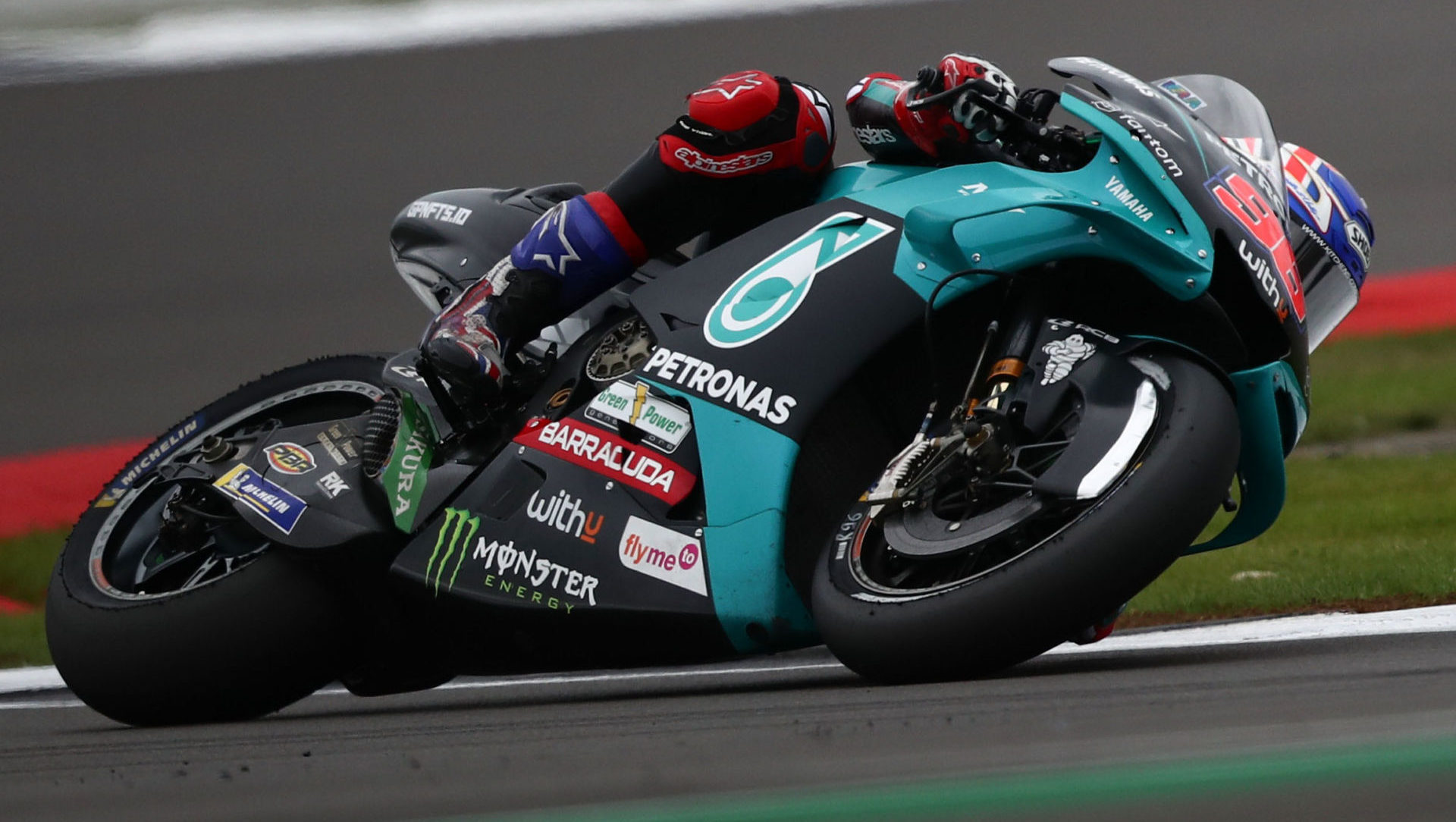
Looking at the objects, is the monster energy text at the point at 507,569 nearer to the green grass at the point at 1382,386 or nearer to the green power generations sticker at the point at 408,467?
the green power generations sticker at the point at 408,467

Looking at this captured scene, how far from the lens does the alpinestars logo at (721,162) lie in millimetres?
4008

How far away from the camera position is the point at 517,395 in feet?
14.2

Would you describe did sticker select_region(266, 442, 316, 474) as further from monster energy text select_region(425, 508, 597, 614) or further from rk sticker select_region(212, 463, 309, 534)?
monster energy text select_region(425, 508, 597, 614)

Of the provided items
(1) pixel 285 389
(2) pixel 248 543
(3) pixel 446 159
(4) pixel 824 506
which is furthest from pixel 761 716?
(3) pixel 446 159

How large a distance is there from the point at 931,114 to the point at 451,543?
1233mm

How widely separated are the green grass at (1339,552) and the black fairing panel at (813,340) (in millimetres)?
1689

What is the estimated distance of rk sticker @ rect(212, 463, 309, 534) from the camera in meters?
4.24

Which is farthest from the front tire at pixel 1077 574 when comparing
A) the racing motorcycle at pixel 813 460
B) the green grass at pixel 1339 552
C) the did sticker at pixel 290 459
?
the green grass at pixel 1339 552

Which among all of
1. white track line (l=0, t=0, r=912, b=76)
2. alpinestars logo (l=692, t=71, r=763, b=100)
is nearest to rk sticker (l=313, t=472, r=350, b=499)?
alpinestars logo (l=692, t=71, r=763, b=100)

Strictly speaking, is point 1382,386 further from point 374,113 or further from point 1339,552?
point 374,113

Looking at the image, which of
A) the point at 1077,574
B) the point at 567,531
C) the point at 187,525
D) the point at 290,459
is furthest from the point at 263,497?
the point at 1077,574

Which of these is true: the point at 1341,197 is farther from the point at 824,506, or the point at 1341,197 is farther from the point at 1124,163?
the point at 824,506

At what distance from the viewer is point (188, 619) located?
4.27 metres

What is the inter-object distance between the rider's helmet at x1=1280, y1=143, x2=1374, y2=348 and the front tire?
1.98 ft
